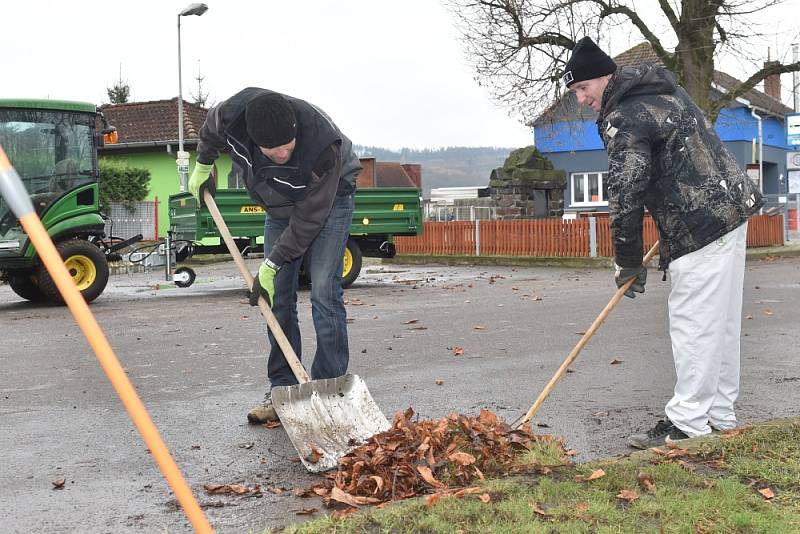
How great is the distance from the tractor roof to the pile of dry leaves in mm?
10531

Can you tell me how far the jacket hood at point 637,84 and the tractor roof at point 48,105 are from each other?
414 inches

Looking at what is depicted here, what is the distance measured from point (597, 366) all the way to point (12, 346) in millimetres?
5291

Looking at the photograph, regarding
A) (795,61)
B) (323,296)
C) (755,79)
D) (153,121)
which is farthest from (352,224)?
(153,121)

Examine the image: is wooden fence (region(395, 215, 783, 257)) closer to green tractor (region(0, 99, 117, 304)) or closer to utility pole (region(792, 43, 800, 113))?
utility pole (region(792, 43, 800, 113))

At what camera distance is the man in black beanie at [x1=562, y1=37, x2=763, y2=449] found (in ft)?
14.2

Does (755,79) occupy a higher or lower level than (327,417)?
higher

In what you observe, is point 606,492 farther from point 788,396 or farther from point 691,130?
point 788,396

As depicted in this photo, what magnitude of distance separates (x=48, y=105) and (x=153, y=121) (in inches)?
1098

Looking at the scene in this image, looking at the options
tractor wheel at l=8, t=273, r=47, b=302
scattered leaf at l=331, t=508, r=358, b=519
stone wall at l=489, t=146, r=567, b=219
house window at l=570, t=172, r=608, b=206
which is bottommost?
scattered leaf at l=331, t=508, r=358, b=519

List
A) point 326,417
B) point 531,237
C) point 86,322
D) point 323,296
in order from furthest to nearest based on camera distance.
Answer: point 531,237, point 323,296, point 326,417, point 86,322

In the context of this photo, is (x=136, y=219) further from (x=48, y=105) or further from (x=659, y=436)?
(x=659, y=436)

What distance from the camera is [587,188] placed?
4466 centimetres

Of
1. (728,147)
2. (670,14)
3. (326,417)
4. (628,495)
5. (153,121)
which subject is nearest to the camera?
(628,495)

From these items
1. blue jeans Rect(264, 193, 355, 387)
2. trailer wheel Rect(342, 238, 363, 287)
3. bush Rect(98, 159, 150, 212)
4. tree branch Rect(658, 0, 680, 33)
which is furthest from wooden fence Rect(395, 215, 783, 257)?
blue jeans Rect(264, 193, 355, 387)
